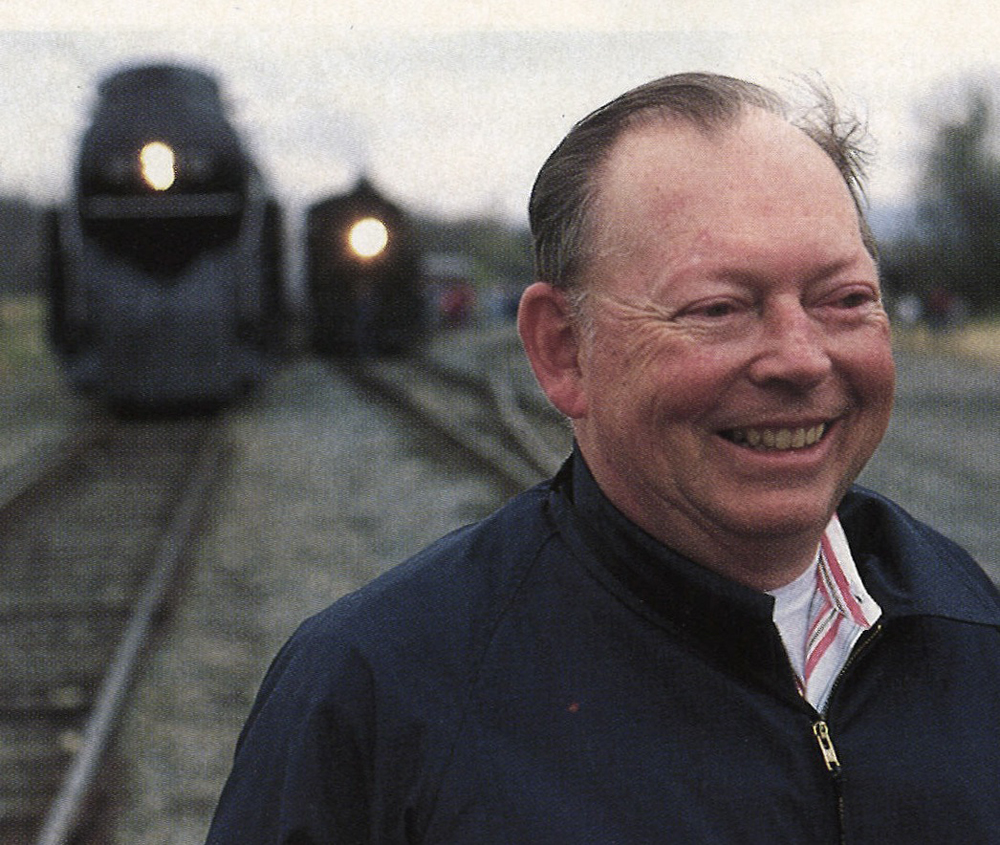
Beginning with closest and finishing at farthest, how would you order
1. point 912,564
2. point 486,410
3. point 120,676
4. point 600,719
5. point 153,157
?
point 600,719
point 912,564
point 120,676
point 153,157
point 486,410

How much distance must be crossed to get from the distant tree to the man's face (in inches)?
1593

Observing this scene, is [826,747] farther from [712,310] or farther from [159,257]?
[159,257]

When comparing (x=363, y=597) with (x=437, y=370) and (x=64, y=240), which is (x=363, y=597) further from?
(x=437, y=370)

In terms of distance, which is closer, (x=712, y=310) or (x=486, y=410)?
(x=712, y=310)

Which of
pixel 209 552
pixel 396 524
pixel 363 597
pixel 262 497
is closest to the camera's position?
pixel 363 597

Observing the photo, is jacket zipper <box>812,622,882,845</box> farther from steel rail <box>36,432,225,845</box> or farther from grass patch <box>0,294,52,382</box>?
grass patch <box>0,294,52,382</box>

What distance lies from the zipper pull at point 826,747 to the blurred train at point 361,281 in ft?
53.6

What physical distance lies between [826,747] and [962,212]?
43879mm

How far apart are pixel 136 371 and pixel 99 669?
27.0 ft

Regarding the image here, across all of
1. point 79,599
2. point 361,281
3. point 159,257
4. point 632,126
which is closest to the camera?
point 632,126

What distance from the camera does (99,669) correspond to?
6.01 meters

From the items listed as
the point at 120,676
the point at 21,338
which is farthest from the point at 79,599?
the point at 21,338

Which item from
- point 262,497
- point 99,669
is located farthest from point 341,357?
point 99,669

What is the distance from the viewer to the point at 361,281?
20.0 m
